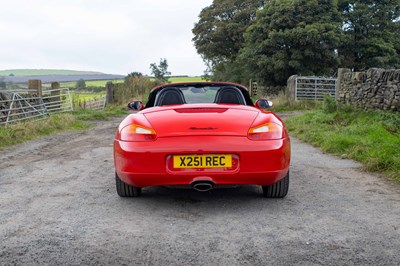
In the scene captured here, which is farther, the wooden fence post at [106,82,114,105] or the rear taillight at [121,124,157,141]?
the wooden fence post at [106,82,114,105]

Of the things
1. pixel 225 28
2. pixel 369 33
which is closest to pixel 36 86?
pixel 369 33

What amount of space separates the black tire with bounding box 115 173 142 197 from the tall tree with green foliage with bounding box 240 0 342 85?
2549cm

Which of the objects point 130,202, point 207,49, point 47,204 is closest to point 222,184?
point 130,202

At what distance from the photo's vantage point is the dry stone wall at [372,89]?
986cm

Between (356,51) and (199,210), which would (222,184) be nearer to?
(199,210)

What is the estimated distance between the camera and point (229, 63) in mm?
47125

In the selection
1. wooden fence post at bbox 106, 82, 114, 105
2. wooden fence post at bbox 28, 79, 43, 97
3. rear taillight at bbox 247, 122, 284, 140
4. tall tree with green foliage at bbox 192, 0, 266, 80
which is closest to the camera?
rear taillight at bbox 247, 122, 284, 140

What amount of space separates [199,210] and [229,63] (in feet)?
145

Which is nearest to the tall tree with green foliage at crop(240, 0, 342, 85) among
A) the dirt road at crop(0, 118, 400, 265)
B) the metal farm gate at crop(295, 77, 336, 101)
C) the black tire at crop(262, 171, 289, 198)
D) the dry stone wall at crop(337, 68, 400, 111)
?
the metal farm gate at crop(295, 77, 336, 101)

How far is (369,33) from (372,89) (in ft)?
78.4

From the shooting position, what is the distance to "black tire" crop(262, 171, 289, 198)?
4.19 meters

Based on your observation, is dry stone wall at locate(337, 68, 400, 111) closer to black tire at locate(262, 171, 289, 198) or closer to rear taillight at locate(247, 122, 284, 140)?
black tire at locate(262, 171, 289, 198)

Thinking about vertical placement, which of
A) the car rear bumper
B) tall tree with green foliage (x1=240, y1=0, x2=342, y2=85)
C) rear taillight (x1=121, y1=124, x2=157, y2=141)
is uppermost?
tall tree with green foliage (x1=240, y1=0, x2=342, y2=85)

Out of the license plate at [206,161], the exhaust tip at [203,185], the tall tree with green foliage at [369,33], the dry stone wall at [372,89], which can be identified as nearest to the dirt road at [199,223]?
the exhaust tip at [203,185]
